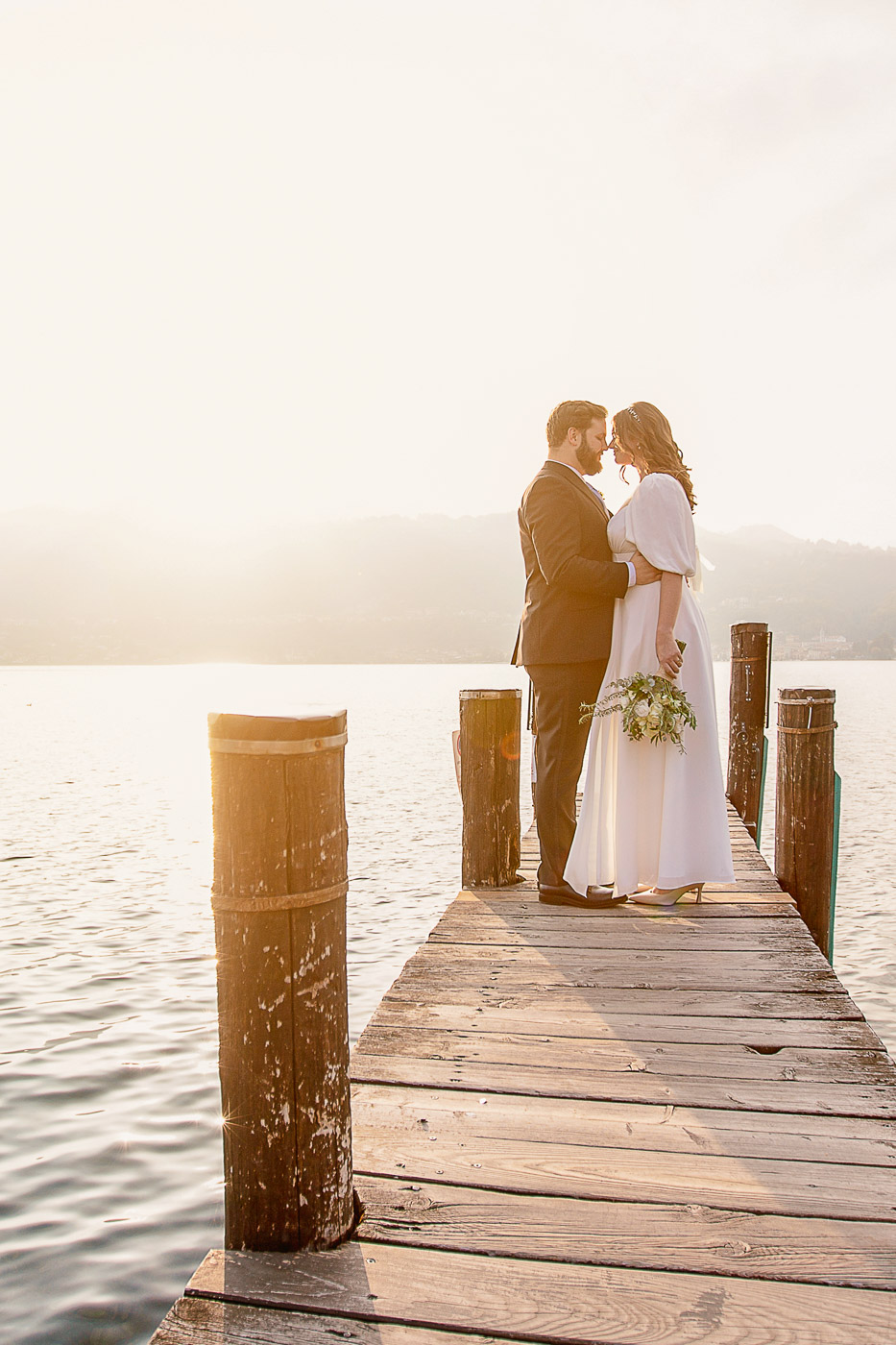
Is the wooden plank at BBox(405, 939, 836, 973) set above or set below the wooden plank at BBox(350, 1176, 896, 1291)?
below

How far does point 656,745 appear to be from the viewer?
479cm

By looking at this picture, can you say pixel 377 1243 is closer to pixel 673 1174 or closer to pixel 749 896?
pixel 673 1174

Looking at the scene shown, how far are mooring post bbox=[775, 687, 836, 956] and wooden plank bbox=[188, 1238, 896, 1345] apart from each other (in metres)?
3.55

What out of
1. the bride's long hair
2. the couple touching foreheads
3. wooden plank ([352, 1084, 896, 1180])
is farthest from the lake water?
the bride's long hair

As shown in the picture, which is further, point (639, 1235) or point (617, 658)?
point (617, 658)

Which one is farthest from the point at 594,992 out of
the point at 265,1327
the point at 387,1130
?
the point at 265,1327

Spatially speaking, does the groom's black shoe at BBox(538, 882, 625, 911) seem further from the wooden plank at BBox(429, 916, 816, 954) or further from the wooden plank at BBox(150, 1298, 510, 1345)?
the wooden plank at BBox(150, 1298, 510, 1345)

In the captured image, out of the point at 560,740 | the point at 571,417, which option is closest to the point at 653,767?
the point at 560,740

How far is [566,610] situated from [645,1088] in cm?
259

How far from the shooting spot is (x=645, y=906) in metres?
5.07

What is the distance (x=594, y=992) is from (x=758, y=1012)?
1.97 ft

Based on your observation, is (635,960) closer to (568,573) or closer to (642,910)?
(642,910)

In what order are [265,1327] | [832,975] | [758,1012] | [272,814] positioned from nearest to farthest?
[265,1327], [272,814], [758,1012], [832,975]

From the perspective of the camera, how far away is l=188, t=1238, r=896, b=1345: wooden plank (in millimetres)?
1774
